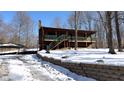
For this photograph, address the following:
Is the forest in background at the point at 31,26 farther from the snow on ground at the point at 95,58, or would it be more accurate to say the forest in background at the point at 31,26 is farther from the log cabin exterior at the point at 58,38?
the snow on ground at the point at 95,58

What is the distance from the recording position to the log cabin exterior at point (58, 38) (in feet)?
67.3

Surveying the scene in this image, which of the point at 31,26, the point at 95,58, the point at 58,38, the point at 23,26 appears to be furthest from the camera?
the point at 58,38

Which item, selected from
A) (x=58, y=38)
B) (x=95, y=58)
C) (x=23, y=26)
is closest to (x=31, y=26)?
(x=23, y=26)

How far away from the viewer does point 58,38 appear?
20734 mm

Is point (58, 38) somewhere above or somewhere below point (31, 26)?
below

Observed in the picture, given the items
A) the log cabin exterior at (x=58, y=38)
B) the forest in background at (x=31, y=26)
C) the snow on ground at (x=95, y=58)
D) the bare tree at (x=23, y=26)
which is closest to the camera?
the snow on ground at (x=95, y=58)

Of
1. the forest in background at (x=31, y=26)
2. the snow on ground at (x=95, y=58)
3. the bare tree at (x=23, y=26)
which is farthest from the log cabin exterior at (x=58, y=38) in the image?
the snow on ground at (x=95, y=58)

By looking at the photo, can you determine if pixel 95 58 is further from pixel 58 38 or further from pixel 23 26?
pixel 23 26

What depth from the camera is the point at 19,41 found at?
2477cm

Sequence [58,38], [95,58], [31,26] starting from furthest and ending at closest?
[58,38] < [31,26] < [95,58]

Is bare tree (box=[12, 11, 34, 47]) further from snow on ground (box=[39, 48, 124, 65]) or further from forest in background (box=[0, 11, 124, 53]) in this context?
snow on ground (box=[39, 48, 124, 65])

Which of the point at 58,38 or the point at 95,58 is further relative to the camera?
the point at 58,38

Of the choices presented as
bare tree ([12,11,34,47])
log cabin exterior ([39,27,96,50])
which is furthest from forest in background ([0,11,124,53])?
log cabin exterior ([39,27,96,50])
